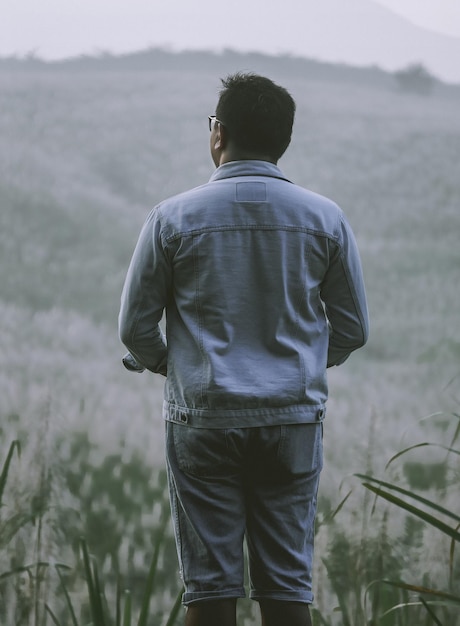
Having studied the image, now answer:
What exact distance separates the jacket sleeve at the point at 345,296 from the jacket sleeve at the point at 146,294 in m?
0.26

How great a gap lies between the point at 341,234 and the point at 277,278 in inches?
5.6

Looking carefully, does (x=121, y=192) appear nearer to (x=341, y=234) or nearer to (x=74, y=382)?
(x=74, y=382)

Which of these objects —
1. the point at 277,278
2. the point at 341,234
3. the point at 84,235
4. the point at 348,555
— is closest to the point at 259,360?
the point at 277,278

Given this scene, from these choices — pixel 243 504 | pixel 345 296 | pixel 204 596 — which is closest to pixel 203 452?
pixel 243 504

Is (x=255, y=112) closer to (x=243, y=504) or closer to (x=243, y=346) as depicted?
(x=243, y=346)

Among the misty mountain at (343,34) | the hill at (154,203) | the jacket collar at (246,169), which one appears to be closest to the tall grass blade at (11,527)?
the hill at (154,203)

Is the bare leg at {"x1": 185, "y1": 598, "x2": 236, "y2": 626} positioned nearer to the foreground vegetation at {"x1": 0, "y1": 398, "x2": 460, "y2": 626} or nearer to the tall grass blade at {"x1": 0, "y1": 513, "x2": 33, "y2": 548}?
the foreground vegetation at {"x1": 0, "y1": 398, "x2": 460, "y2": 626}

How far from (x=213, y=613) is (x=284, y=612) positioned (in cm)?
12

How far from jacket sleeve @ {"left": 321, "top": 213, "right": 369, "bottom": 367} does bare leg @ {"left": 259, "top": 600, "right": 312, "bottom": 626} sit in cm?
40

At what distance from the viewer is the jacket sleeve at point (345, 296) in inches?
51.6

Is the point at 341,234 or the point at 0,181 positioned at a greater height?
the point at 0,181

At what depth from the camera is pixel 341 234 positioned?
4.26 ft

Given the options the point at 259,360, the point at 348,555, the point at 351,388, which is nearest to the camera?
the point at 259,360

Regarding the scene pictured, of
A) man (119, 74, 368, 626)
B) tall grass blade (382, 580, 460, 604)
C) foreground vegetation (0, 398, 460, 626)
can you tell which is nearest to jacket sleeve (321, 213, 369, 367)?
man (119, 74, 368, 626)
